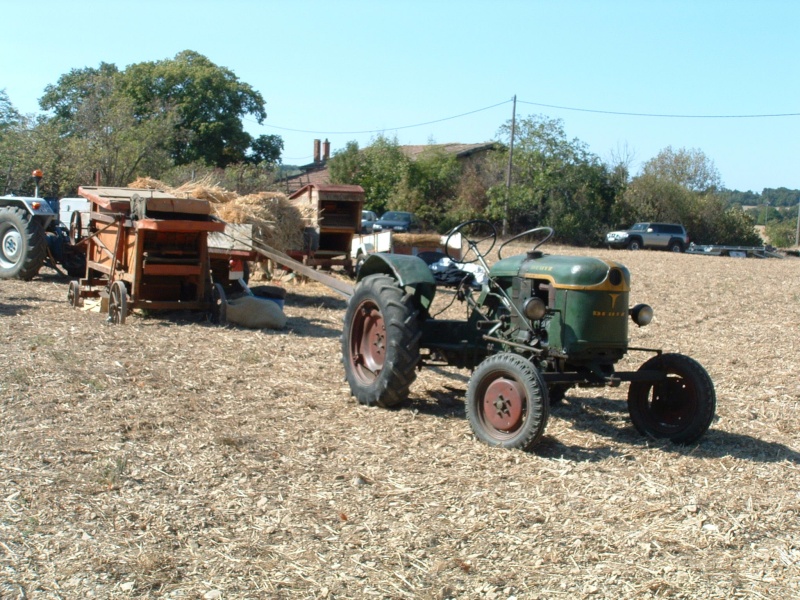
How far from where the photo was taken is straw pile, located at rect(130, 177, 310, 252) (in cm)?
1315

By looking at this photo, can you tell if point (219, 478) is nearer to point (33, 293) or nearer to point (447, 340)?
point (447, 340)

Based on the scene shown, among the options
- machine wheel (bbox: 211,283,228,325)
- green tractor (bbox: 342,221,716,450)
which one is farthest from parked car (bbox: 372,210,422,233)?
green tractor (bbox: 342,221,716,450)

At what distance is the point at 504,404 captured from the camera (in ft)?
19.5

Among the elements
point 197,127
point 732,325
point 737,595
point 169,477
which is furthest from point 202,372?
point 197,127

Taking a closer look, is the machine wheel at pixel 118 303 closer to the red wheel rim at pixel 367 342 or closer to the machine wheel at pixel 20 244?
the machine wheel at pixel 20 244

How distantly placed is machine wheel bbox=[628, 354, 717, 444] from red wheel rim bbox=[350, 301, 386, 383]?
204cm

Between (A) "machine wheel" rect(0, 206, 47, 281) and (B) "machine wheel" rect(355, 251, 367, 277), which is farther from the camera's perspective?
(A) "machine wheel" rect(0, 206, 47, 281)

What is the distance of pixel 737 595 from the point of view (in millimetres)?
3945

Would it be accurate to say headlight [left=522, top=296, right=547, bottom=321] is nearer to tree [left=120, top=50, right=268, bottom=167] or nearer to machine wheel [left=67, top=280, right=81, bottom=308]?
machine wheel [left=67, top=280, right=81, bottom=308]

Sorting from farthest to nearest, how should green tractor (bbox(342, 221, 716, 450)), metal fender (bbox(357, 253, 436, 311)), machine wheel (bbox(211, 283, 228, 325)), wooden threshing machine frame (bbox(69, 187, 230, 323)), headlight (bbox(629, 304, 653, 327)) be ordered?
machine wheel (bbox(211, 283, 228, 325)) < wooden threshing machine frame (bbox(69, 187, 230, 323)) < metal fender (bbox(357, 253, 436, 311)) < headlight (bbox(629, 304, 653, 327)) < green tractor (bbox(342, 221, 716, 450))

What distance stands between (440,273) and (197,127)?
41.3 metres

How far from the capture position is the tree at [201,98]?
46094mm

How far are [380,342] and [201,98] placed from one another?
139 feet

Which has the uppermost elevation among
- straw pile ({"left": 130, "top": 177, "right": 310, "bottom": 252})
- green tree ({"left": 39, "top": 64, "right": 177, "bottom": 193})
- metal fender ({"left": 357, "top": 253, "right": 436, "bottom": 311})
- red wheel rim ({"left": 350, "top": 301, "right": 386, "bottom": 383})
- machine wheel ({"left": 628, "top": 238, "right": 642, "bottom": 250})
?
green tree ({"left": 39, "top": 64, "right": 177, "bottom": 193})
